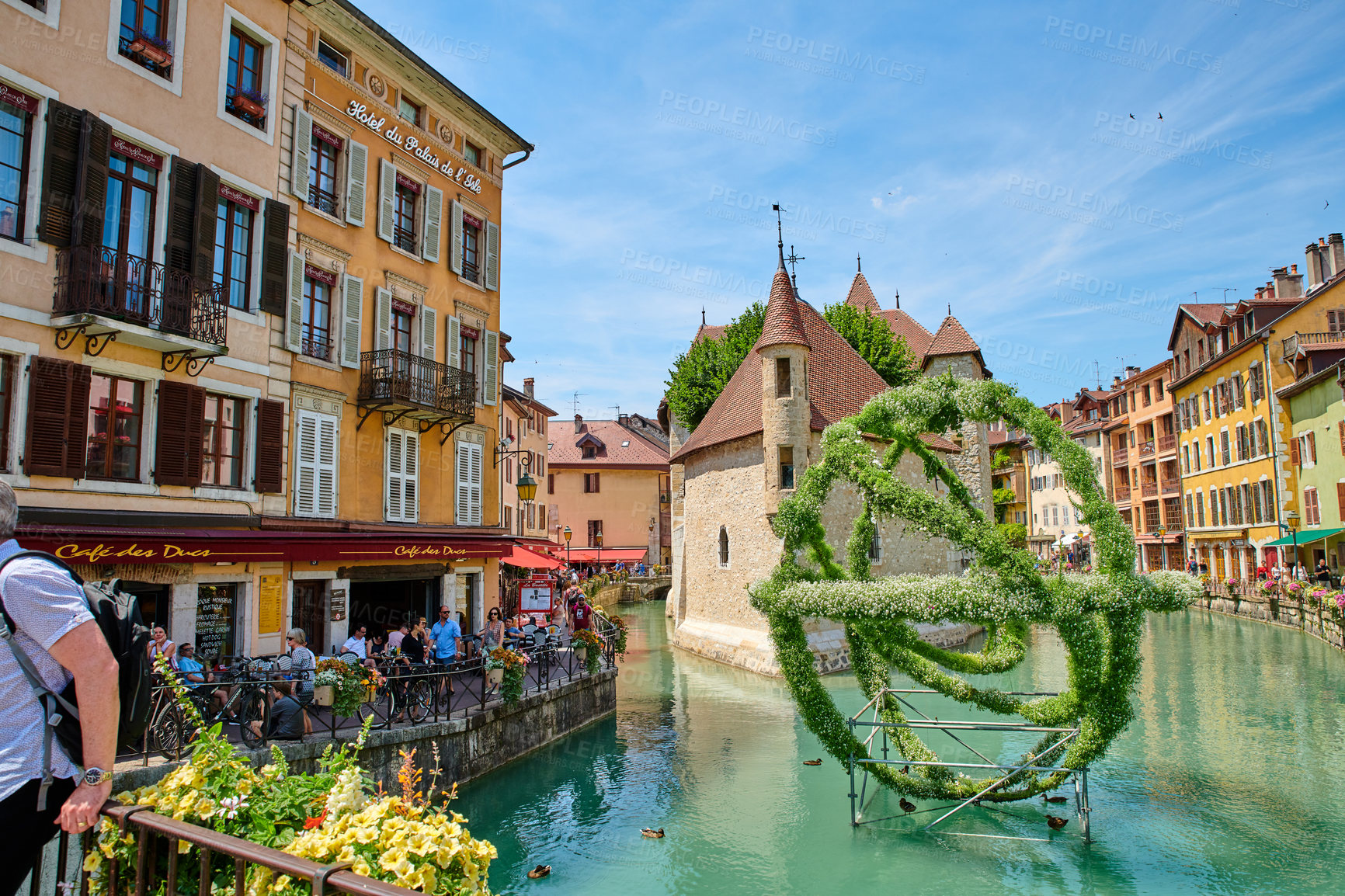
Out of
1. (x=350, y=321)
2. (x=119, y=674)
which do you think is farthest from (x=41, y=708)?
(x=350, y=321)

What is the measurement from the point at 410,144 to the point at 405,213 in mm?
1483

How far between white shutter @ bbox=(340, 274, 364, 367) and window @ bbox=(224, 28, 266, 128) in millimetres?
3245

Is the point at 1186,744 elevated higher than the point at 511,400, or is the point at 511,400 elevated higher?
the point at 511,400

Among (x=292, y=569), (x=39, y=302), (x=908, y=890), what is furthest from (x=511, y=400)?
(x=908, y=890)

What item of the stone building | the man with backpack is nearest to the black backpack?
the man with backpack

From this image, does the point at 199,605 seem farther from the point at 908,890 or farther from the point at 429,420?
the point at 908,890

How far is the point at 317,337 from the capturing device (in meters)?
16.2

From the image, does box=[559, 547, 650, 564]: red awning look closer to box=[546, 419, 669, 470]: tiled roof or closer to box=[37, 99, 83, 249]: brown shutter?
box=[546, 419, 669, 470]: tiled roof

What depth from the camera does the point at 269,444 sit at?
47.8 ft

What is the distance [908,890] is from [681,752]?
21.8ft

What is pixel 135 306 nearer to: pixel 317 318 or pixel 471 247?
pixel 317 318

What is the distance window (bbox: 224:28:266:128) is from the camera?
47.8 feet

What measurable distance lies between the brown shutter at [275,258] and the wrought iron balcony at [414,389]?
220cm

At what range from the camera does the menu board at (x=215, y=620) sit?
13172 millimetres
